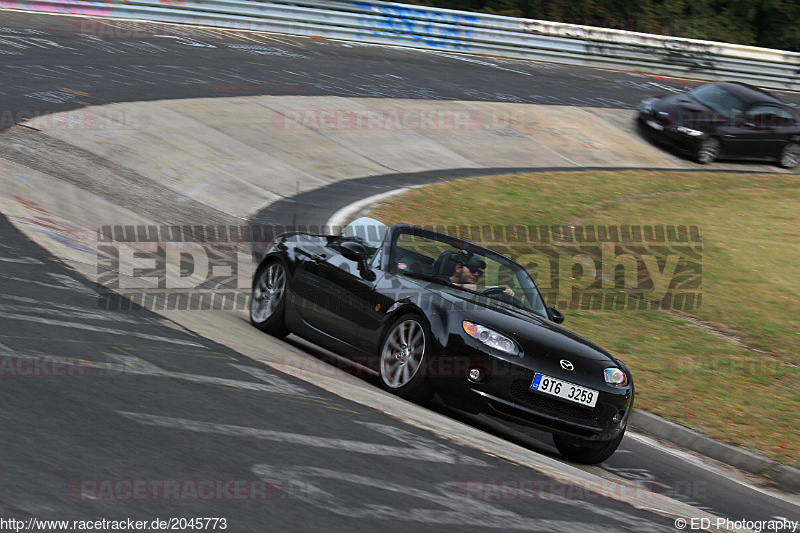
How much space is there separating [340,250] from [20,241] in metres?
3.57

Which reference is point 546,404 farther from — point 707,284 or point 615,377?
point 707,284

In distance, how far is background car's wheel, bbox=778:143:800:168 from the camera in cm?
2575

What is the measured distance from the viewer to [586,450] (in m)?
7.64

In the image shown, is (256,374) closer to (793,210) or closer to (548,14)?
(793,210)

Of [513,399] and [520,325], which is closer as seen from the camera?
[513,399]

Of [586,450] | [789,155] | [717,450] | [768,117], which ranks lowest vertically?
[717,450]

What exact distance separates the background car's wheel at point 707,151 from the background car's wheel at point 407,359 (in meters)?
18.1

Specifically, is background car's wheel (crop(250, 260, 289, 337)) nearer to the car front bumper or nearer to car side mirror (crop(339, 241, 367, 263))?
car side mirror (crop(339, 241, 367, 263))

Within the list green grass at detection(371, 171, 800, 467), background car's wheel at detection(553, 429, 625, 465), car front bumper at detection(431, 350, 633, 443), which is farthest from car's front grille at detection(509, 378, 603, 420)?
green grass at detection(371, 171, 800, 467)

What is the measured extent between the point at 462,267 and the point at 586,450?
6.06 ft

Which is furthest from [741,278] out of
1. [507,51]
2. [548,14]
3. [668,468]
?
[548,14]

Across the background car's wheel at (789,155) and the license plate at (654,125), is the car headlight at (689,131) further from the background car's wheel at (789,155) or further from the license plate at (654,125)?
the background car's wheel at (789,155)

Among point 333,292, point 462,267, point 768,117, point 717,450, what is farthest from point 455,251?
point 768,117

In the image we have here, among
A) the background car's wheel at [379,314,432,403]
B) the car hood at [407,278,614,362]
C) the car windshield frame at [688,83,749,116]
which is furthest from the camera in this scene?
the car windshield frame at [688,83,749,116]
